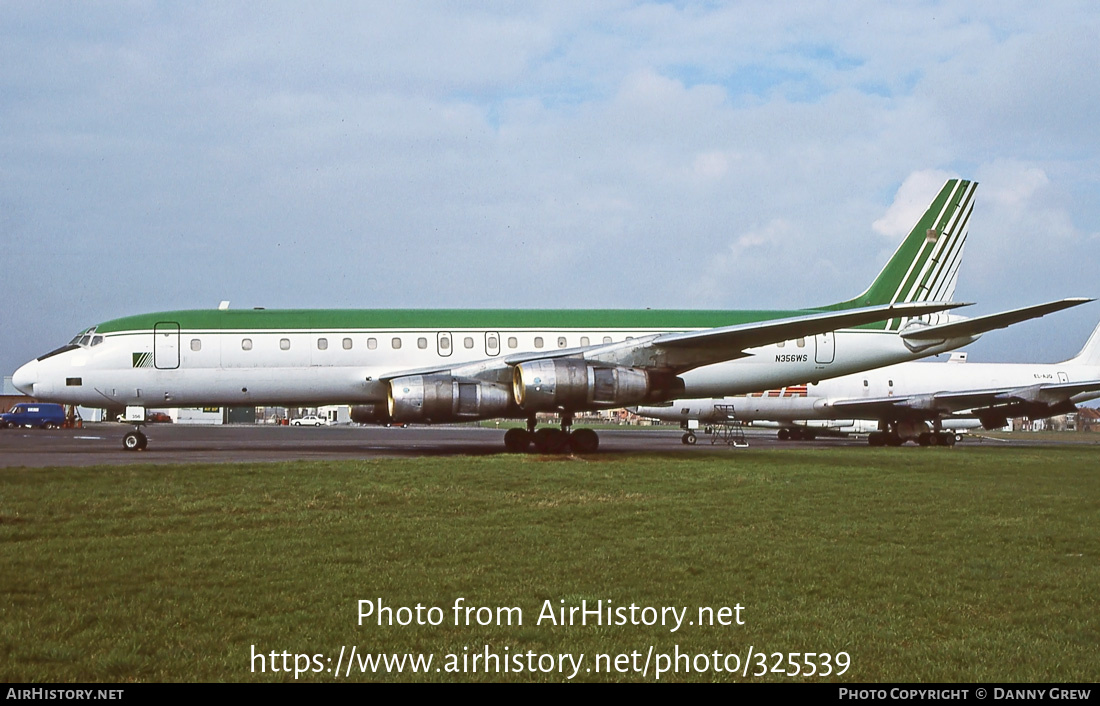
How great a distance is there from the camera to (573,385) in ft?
66.7

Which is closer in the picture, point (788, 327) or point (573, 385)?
point (573, 385)

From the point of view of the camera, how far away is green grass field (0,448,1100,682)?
199 inches

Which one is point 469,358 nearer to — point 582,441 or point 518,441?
point 518,441

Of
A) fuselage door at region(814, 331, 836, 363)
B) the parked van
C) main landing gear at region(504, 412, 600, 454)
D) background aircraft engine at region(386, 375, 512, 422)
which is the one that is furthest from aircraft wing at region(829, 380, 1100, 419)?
the parked van

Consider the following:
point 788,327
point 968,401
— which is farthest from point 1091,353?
point 788,327

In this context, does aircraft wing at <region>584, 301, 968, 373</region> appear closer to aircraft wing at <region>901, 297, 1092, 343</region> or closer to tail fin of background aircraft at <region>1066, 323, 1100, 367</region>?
aircraft wing at <region>901, 297, 1092, 343</region>

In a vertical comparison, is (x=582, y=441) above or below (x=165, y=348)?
below

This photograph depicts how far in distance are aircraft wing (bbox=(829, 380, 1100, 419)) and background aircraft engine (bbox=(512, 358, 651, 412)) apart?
65.1 ft

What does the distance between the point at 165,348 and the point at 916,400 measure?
29.0m

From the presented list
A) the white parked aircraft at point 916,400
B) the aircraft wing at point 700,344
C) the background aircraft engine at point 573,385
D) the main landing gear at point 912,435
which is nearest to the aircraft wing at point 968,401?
the white parked aircraft at point 916,400

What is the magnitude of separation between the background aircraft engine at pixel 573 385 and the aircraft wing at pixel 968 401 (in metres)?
19.8

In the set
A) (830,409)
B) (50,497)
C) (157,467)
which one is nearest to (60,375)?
(157,467)
